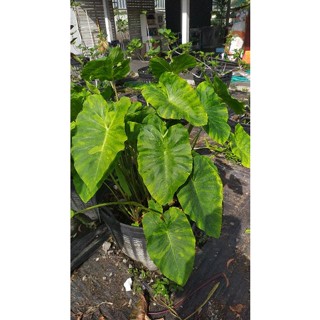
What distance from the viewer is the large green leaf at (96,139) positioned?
0.82 meters

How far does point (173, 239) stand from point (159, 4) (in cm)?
988

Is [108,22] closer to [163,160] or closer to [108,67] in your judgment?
[108,67]

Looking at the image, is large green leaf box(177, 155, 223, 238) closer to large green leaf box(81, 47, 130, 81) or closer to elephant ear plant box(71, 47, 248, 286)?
elephant ear plant box(71, 47, 248, 286)

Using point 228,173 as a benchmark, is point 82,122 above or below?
above

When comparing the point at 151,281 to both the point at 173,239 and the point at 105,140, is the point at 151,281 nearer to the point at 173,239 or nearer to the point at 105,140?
the point at 173,239

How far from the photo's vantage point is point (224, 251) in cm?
140

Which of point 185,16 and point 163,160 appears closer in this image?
point 163,160

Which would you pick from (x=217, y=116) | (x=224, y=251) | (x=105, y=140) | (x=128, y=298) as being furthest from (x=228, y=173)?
(x=105, y=140)

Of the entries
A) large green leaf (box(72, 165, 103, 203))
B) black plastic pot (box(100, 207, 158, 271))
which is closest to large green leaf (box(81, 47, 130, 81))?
large green leaf (box(72, 165, 103, 203))

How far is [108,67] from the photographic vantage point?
1.30 meters

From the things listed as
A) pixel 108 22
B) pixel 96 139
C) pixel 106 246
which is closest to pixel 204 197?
pixel 96 139

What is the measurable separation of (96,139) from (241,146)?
0.73m

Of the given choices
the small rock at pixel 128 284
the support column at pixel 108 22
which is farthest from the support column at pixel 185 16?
the small rock at pixel 128 284

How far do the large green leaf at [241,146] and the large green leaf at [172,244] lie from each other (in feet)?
1.47
